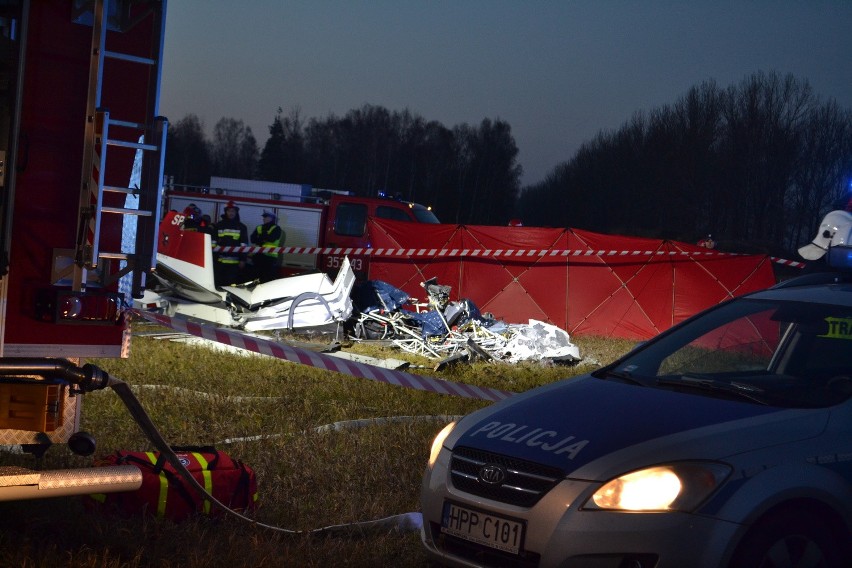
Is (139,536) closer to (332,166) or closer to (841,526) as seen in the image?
(841,526)

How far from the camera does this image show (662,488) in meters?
3.76

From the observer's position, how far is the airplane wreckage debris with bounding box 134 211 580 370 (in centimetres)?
1299

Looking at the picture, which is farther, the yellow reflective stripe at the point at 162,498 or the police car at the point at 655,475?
the yellow reflective stripe at the point at 162,498

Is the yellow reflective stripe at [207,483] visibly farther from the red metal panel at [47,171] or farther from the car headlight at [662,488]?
the car headlight at [662,488]

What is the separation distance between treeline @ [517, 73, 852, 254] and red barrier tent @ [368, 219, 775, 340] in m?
39.0

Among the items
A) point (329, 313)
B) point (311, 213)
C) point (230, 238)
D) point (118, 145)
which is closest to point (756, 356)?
point (118, 145)

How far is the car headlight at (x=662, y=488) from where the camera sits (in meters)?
3.71

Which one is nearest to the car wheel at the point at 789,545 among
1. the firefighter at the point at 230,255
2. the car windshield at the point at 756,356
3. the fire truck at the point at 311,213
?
the car windshield at the point at 756,356

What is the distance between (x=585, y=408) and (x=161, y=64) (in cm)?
256

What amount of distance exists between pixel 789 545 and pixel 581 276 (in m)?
13.1

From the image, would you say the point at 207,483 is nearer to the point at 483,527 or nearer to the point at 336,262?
the point at 483,527

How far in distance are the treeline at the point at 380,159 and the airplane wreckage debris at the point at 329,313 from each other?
8398cm

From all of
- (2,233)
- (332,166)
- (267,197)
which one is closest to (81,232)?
(2,233)

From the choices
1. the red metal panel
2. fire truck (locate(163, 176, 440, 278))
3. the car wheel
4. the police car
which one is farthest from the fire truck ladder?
fire truck (locate(163, 176, 440, 278))
